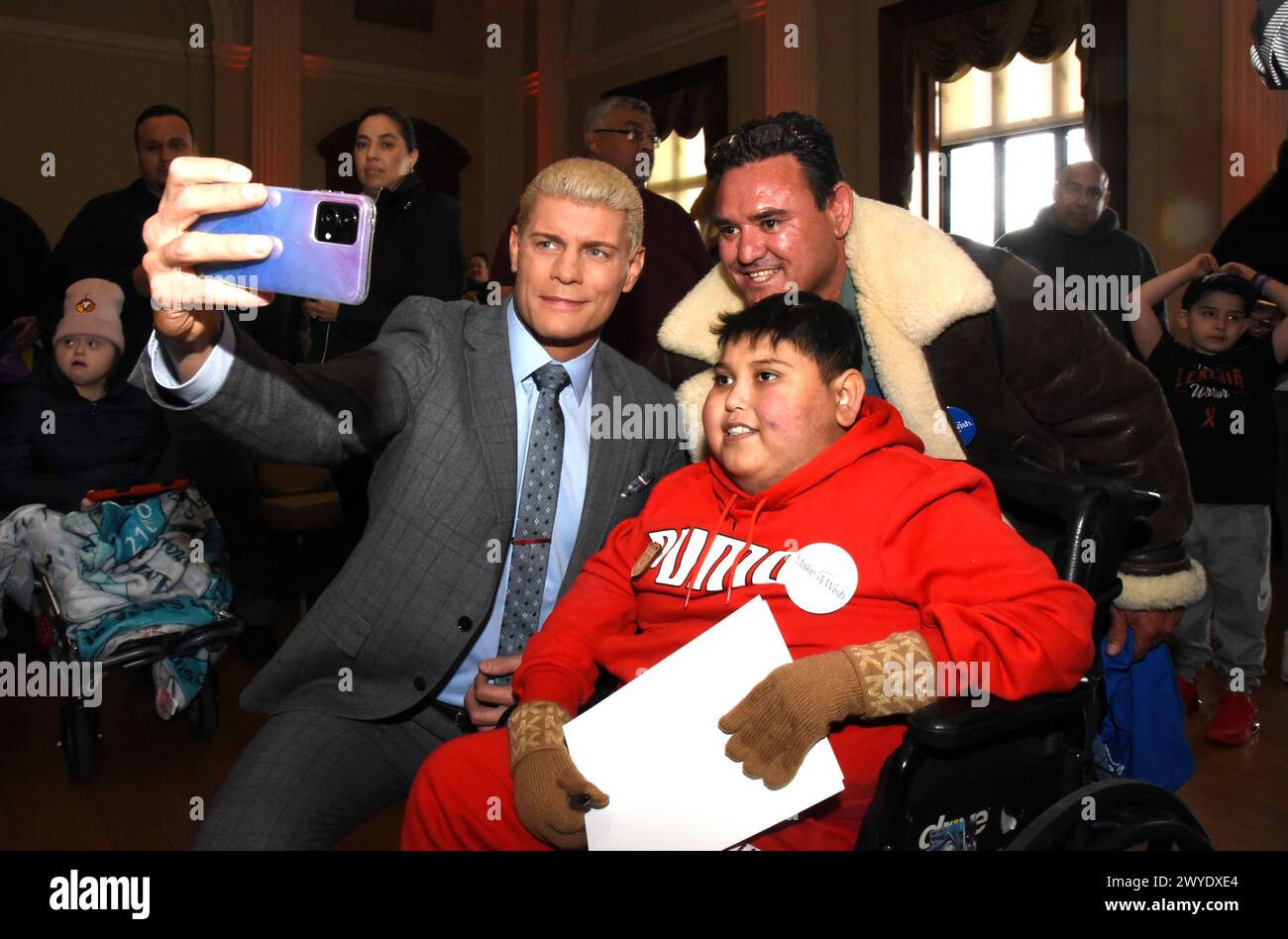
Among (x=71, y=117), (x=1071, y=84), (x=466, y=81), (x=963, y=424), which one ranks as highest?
(x=466, y=81)

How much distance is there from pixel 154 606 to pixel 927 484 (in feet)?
9.44

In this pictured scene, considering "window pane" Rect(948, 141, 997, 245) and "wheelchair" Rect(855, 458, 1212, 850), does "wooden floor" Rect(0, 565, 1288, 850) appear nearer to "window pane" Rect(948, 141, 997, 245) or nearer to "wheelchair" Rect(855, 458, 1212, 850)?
"wheelchair" Rect(855, 458, 1212, 850)

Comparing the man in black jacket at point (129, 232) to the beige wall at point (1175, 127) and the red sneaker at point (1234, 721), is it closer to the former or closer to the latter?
the red sneaker at point (1234, 721)

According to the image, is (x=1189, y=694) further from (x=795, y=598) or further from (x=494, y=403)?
(x=494, y=403)

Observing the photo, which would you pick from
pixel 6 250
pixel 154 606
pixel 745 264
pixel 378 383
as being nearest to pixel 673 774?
pixel 378 383

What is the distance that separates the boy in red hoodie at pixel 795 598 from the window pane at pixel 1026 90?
7.69m

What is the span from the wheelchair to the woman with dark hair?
2.60m

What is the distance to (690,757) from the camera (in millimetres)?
1422

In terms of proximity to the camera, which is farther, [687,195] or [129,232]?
[687,195]

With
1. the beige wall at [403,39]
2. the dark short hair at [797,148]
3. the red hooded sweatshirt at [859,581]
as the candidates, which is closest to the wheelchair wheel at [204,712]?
the red hooded sweatshirt at [859,581]

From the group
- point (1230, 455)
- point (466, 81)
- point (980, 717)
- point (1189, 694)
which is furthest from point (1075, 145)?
point (980, 717)

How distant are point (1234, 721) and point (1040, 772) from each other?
251 centimetres

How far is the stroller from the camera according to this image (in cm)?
346

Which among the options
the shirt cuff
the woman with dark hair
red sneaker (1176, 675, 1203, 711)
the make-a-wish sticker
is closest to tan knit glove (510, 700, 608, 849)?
the make-a-wish sticker
